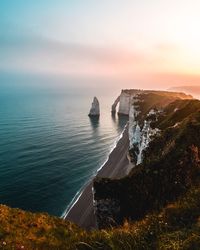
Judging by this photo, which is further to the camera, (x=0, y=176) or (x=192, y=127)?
(x=0, y=176)

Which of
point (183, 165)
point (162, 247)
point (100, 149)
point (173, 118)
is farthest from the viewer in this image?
point (100, 149)

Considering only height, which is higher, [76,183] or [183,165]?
[183,165]

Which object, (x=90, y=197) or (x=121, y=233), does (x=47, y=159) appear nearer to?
(x=90, y=197)

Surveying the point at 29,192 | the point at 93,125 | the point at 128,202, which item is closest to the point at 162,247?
the point at 128,202

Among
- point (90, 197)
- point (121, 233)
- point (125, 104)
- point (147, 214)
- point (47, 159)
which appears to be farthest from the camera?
point (125, 104)

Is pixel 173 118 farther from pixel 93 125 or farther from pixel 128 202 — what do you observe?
pixel 93 125

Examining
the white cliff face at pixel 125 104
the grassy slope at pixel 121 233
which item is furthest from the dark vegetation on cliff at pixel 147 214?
the white cliff face at pixel 125 104

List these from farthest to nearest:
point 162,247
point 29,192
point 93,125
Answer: point 93,125
point 29,192
point 162,247

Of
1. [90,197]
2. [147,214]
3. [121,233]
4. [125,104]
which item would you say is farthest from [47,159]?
[125,104]
